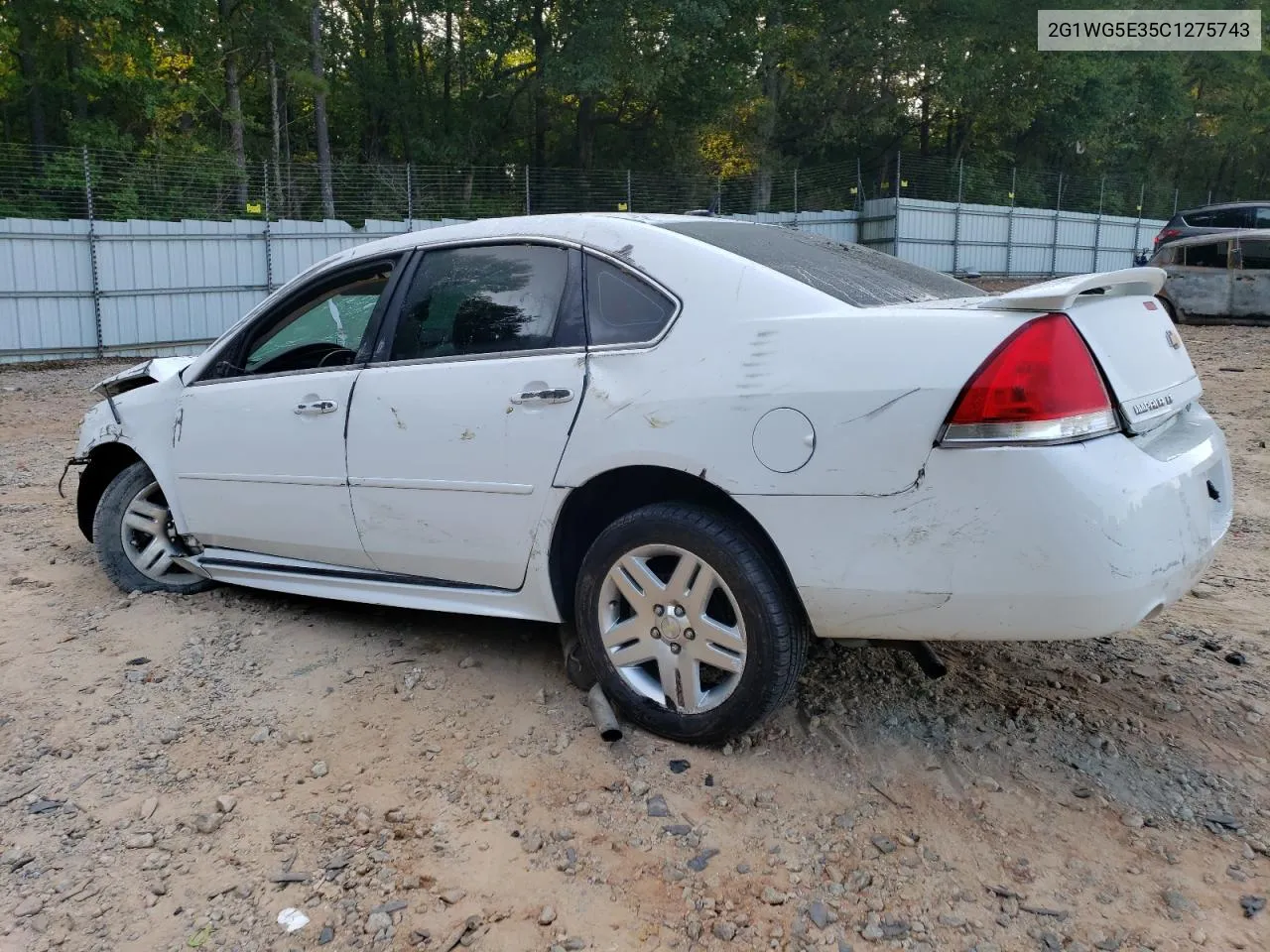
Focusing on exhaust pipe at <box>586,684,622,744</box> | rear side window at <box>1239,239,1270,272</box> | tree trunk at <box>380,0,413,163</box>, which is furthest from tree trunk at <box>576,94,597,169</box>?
exhaust pipe at <box>586,684,622,744</box>

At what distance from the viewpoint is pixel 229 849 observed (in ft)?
8.85

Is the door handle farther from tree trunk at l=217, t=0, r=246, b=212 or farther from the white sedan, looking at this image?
tree trunk at l=217, t=0, r=246, b=212

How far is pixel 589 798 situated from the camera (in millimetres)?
2895

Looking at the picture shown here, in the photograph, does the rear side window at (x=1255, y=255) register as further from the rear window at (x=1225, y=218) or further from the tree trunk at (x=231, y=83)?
the tree trunk at (x=231, y=83)

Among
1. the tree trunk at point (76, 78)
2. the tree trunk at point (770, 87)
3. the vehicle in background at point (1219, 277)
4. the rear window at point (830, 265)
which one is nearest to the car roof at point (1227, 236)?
the vehicle in background at point (1219, 277)

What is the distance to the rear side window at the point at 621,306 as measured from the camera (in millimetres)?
3086

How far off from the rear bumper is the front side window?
102cm

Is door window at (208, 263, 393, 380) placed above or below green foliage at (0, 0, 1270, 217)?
below

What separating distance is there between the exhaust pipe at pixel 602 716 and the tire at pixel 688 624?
0.05m

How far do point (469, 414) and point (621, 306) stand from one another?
2.01 feet

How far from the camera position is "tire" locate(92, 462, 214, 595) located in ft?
15.0

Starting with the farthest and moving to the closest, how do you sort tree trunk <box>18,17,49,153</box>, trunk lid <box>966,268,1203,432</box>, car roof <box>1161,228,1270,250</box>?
1. tree trunk <box>18,17,49,153</box>
2. car roof <box>1161,228,1270,250</box>
3. trunk lid <box>966,268,1203,432</box>

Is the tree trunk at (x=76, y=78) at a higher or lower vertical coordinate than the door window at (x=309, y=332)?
higher

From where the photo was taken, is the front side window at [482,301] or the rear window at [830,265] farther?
the front side window at [482,301]
